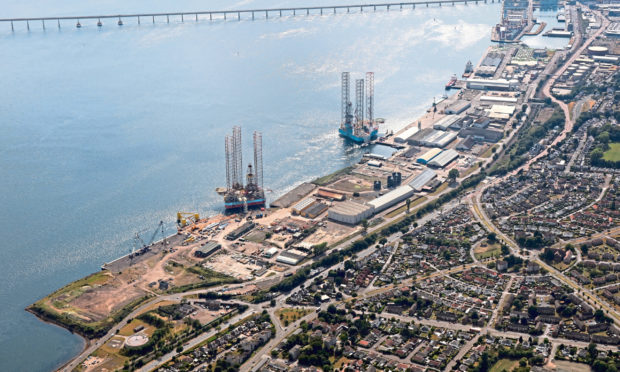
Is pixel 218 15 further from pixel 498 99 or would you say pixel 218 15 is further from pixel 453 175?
pixel 453 175

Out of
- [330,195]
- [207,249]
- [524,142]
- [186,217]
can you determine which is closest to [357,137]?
[330,195]

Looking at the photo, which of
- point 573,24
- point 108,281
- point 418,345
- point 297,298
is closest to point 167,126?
point 108,281

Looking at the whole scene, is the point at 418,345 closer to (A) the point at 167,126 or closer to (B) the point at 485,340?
(B) the point at 485,340

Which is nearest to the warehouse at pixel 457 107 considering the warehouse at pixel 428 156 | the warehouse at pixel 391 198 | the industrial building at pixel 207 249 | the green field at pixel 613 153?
the warehouse at pixel 428 156

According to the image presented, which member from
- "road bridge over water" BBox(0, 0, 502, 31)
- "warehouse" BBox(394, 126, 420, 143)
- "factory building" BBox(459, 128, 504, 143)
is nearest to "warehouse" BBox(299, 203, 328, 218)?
"warehouse" BBox(394, 126, 420, 143)

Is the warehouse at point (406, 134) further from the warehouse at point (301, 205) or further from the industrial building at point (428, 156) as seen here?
the warehouse at point (301, 205)

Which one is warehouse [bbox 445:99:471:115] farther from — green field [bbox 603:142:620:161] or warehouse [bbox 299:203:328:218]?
warehouse [bbox 299:203:328:218]

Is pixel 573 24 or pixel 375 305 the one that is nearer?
pixel 375 305
